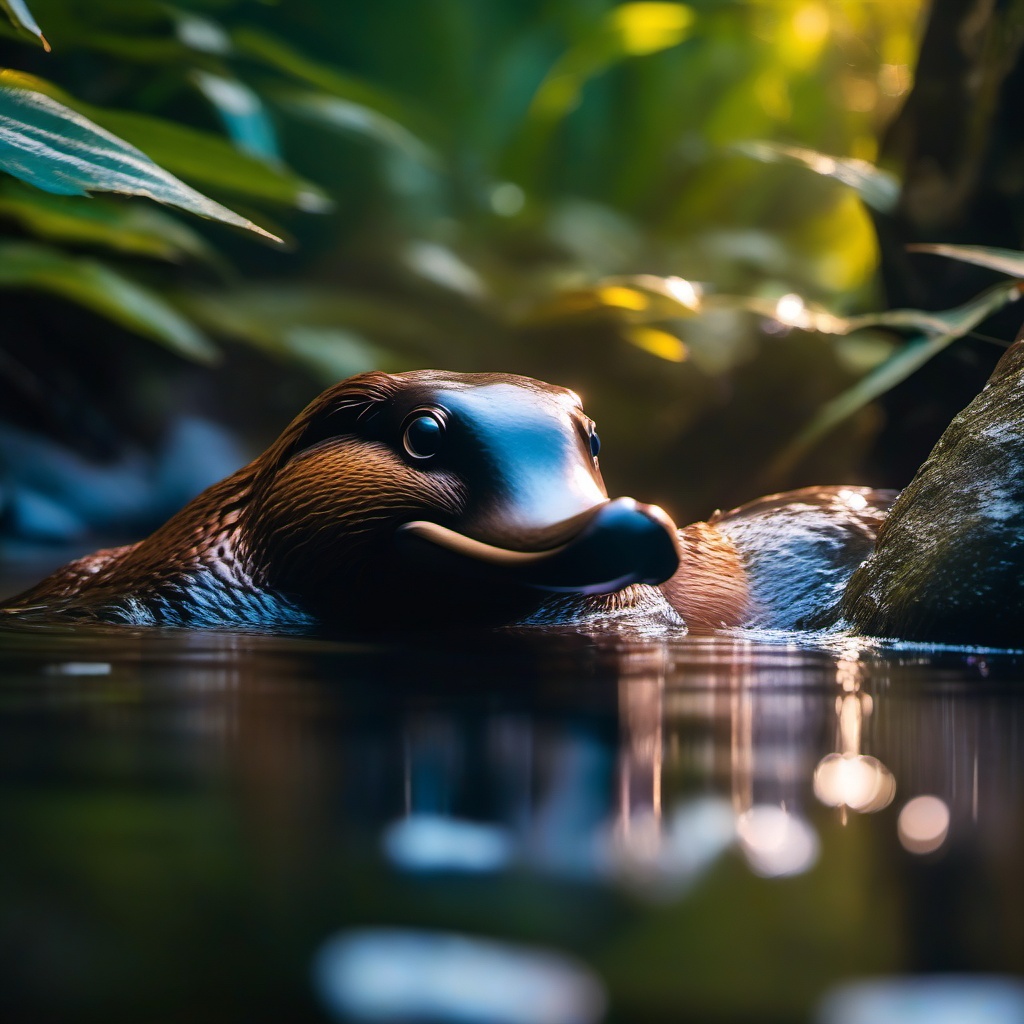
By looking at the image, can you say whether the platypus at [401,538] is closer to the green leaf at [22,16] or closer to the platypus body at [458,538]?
the platypus body at [458,538]

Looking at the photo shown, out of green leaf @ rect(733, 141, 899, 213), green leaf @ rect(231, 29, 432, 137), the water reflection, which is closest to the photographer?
the water reflection

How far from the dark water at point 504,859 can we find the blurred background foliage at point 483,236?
127 inches

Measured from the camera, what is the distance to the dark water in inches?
17.9

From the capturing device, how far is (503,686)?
52.9 inches

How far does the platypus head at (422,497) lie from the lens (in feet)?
6.54

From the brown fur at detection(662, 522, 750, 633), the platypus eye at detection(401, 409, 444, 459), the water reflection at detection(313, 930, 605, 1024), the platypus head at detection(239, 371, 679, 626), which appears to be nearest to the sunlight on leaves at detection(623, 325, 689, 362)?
the brown fur at detection(662, 522, 750, 633)

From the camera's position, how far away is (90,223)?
540 centimetres

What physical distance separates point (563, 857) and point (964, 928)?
197mm

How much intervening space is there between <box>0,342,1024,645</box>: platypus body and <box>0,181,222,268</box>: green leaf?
9.75 feet

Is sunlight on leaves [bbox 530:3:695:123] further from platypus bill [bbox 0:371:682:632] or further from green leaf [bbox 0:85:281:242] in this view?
green leaf [bbox 0:85:281:242]

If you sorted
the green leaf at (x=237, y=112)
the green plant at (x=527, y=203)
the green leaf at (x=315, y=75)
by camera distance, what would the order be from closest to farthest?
the green plant at (x=527, y=203) < the green leaf at (x=237, y=112) < the green leaf at (x=315, y=75)

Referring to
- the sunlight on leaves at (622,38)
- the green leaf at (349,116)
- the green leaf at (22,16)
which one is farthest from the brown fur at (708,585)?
the sunlight on leaves at (622,38)

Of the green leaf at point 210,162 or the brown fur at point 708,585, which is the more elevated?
the green leaf at point 210,162

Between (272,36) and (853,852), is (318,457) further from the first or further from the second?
(272,36)
